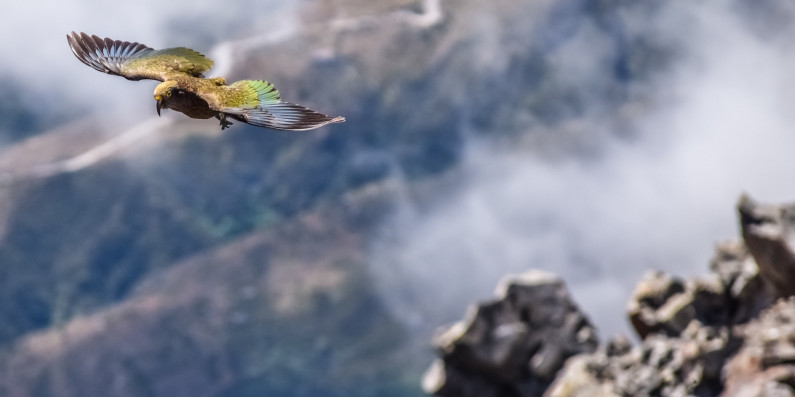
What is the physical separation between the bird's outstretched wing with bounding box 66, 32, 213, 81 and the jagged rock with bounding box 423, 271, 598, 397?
30.3 m

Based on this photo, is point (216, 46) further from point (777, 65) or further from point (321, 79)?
point (777, 65)

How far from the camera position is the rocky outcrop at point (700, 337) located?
2692 centimetres

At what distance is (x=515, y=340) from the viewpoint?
38938 millimetres

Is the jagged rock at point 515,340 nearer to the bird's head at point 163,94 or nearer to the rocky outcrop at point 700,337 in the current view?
the rocky outcrop at point 700,337

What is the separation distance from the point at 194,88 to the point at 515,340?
104 feet

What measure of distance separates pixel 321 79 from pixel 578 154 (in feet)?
84.7

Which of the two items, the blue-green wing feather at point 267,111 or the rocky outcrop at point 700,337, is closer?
the blue-green wing feather at point 267,111

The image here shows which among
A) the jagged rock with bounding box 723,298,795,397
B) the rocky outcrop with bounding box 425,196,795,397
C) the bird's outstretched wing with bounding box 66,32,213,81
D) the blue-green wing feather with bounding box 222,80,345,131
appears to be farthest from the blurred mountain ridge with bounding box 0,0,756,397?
the blue-green wing feather with bounding box 222,80,345,131

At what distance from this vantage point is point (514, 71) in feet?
292

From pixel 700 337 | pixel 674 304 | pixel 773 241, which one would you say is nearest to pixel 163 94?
pixel 773 241

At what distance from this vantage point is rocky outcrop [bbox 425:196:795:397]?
2692 centimetres

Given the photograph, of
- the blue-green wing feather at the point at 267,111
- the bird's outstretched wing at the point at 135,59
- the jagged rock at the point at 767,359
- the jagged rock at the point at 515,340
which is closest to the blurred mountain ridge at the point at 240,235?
the jagged rock at the point at 515,340

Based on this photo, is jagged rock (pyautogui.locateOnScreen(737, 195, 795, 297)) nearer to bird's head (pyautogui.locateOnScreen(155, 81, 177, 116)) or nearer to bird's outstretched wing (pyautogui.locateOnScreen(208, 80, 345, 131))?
bird's outstretched wing (pyautogui.locateOnScreen(208, 80, 345, 131))

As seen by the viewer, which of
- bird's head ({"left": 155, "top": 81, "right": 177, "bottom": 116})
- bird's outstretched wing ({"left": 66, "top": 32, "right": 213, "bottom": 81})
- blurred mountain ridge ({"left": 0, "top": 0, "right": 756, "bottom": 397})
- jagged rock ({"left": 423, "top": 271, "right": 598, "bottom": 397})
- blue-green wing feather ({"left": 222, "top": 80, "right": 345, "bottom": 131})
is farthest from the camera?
blurred mountain ridge ({"left": 0, "top": 0, "right": 756, "bottom": 397})
